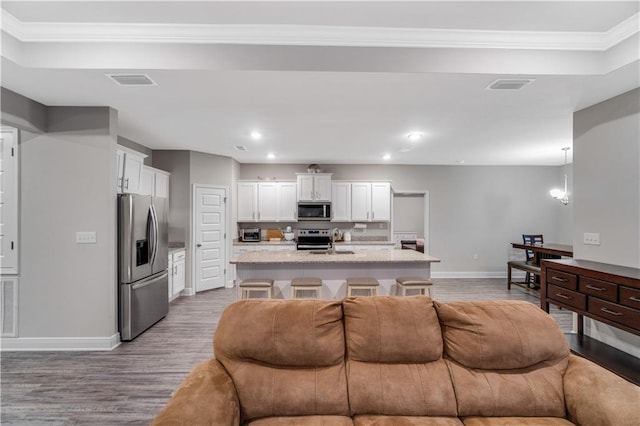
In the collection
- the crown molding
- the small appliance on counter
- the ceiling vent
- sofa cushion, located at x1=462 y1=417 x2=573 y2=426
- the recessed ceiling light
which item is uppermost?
the crown molding

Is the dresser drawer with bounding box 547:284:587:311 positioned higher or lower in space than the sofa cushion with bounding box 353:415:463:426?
higher

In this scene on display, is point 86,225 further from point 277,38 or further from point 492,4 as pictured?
point 492,4

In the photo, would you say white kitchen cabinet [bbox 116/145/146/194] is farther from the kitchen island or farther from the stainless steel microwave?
the stainless steel microwave

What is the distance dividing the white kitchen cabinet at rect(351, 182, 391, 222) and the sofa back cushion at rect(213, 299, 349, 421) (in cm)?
483

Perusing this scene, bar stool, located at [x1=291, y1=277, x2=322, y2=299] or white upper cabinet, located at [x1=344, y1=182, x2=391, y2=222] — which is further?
white upper cabinet, located at [x1=344, y1=182, x2=391, y2=222]

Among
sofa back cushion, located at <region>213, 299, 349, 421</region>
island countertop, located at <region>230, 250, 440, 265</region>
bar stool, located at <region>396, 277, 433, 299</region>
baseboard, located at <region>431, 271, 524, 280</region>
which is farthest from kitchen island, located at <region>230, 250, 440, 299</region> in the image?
baseboard, located at <region>431, 271, 524, 280</region>

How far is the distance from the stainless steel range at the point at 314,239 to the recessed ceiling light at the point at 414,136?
2619mm

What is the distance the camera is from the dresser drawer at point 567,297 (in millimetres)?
2316

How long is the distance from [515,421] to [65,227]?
164 inches

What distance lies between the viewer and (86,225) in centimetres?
308

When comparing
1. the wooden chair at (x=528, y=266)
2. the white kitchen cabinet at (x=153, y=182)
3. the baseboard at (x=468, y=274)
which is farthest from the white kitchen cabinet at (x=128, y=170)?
the wooden chair at (x=528, y=266)

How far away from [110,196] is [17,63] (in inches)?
52.5

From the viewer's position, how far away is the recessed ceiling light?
4.12m

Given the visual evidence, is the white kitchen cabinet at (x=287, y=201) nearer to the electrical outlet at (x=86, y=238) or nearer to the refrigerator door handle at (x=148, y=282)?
the refrigerator door handle at (x=148, y=282)
